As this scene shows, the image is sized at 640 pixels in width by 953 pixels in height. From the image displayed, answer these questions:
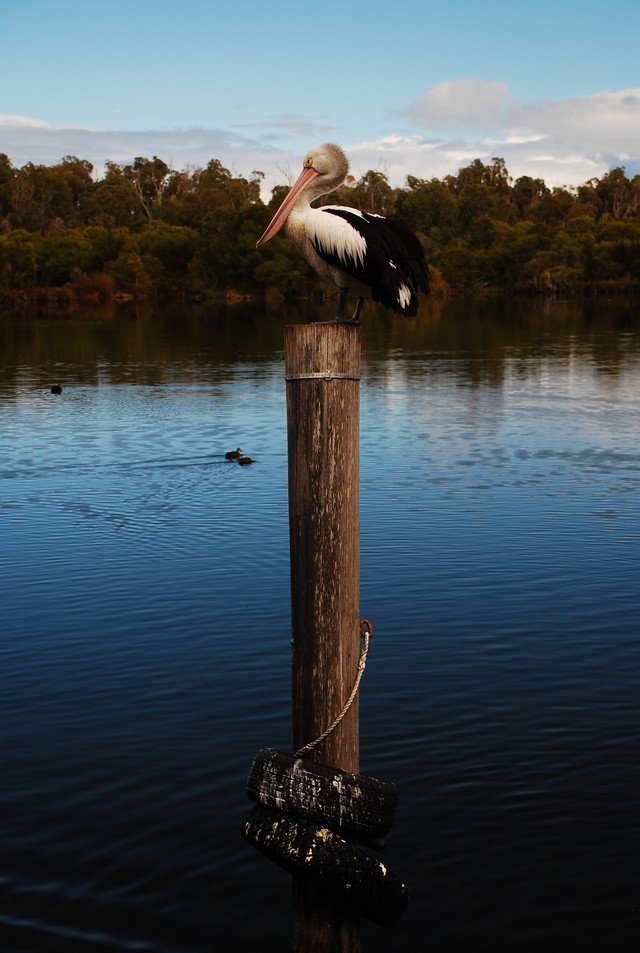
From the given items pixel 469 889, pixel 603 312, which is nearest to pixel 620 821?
pixel 469 889

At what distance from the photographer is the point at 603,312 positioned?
68.6 meters

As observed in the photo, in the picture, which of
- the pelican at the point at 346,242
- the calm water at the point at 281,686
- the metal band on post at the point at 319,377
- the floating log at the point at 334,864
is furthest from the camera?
the pelican at the point at 346,242

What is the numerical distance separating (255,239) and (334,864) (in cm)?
9762

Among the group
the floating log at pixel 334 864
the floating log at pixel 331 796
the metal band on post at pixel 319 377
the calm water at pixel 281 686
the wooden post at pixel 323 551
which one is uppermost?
the metal band on post at pixel 319 377

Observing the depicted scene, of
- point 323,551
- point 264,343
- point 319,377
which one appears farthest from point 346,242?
point 264,343

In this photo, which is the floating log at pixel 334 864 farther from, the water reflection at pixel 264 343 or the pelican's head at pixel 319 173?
the water reflection at pixel 264 343

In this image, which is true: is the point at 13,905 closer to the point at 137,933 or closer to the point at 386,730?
the point at 137,933

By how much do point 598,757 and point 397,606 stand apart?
337 centimetres

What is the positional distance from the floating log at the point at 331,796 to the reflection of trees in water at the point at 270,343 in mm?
26191

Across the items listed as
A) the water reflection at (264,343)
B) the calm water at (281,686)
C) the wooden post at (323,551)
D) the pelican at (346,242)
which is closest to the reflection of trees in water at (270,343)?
the water reflection at (264,343)

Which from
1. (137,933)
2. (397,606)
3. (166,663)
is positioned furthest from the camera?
(397,606)

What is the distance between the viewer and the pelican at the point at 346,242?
716 centimetres

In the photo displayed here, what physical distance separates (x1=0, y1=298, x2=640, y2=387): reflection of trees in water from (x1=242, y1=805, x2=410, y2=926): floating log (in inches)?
1033

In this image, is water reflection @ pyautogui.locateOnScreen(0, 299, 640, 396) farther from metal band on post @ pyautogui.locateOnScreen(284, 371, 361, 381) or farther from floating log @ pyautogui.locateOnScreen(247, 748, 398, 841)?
floating log @ pyautogui.locateOnScreen(247, 748, 398, 841)
